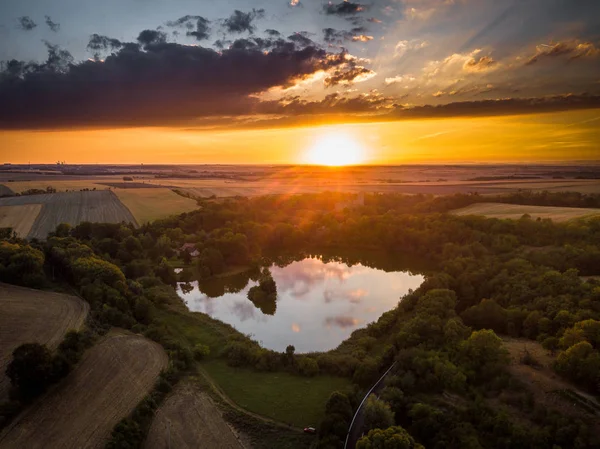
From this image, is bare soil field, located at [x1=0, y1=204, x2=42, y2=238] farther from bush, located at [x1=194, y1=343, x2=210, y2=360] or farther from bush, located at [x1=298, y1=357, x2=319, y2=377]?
bush, located at [x1=298, y1=357, x2=319, y2=377]

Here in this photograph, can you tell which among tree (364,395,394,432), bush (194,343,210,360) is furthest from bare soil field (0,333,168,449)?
tree (364,395,394,432)

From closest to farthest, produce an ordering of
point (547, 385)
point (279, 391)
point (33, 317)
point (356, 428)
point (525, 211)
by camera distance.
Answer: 1. point (356, 428)
2. point (547, 385)
3. point (279, 391)
4. point (33, 317)
5. point (525, 211)

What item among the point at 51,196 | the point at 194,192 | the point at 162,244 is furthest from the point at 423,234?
the point at 51,196

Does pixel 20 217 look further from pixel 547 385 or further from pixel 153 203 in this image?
pixel 547 385

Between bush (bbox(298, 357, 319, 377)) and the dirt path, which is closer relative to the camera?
the dirt path

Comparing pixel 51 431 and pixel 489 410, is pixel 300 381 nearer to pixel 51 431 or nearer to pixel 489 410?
pixel 489 410

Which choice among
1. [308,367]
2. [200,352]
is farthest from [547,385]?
[200,352]
